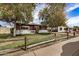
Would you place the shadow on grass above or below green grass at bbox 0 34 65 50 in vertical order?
below

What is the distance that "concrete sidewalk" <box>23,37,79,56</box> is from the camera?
2.79m

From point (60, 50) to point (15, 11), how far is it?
0.81 meters

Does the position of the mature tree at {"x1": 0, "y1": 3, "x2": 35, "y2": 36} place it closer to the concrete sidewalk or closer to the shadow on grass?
the concrete sidewalk

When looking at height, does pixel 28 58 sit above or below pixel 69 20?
below

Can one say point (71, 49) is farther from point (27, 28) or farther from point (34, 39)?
point (27, 28)

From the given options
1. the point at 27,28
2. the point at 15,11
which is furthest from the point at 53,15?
the point at 15,11

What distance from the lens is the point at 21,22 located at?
279 centimetres

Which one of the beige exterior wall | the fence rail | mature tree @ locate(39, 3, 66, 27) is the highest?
mature tree @ locate(39, 3, 66, 27)

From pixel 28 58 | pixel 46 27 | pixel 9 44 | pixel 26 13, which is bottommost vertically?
pixel 28 58

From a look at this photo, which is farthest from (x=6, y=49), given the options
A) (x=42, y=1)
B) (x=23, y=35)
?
(x=42, y=1)

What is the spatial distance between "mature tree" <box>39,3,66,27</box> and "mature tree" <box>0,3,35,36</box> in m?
0.18

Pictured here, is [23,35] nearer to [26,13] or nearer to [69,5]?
[26,13]

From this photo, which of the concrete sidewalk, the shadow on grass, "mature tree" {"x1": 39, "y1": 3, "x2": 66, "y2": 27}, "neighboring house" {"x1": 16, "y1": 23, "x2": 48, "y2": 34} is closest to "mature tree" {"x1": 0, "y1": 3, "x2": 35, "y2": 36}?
"neighboring house" {"x1": 16, "y1": 23, "x2": 48, "y2": 34}

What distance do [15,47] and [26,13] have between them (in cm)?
48
